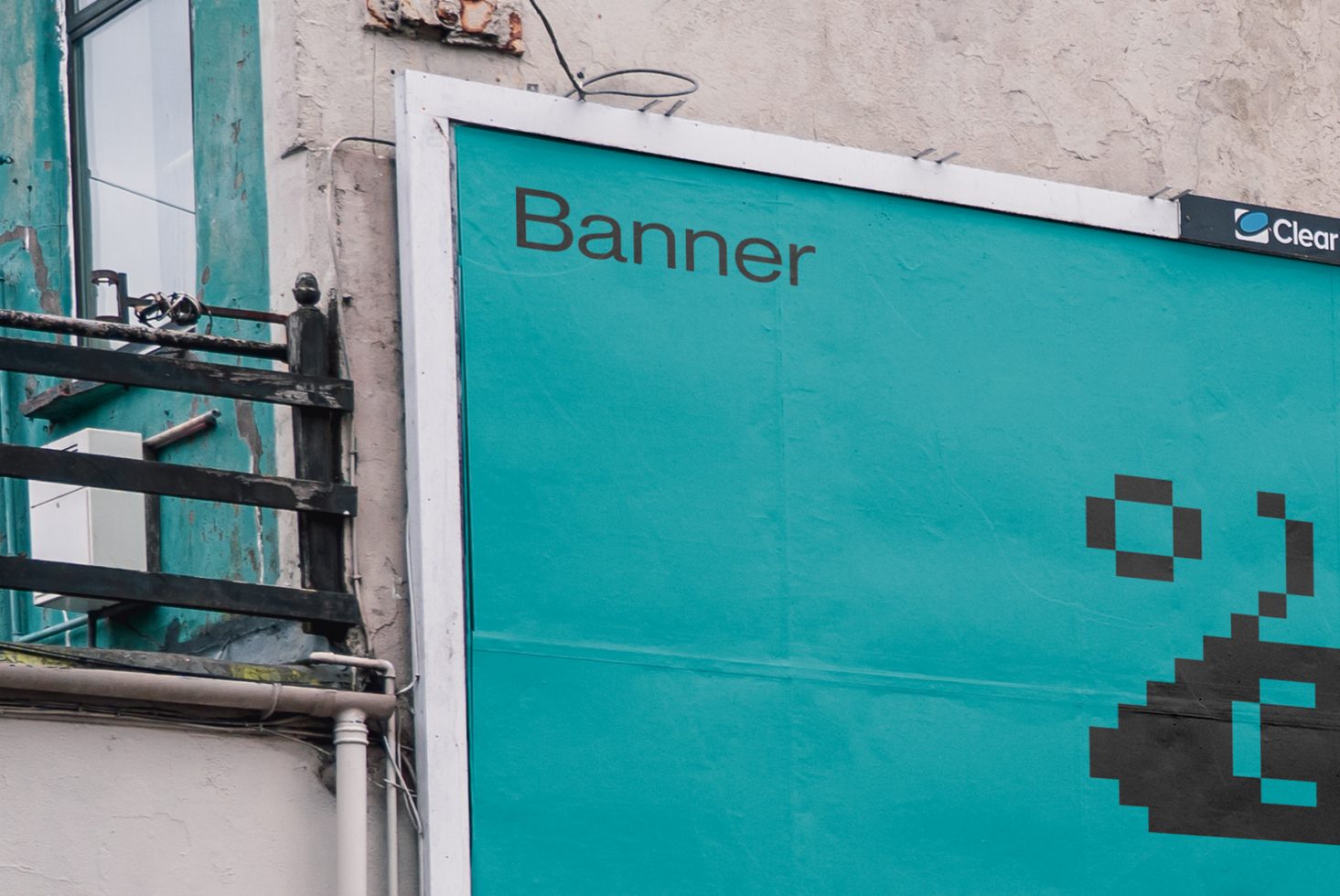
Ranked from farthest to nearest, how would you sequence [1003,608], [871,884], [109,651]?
[1003,608] → [871,884] → [109,651]

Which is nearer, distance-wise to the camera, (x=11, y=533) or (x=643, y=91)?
(x=643, y=91)

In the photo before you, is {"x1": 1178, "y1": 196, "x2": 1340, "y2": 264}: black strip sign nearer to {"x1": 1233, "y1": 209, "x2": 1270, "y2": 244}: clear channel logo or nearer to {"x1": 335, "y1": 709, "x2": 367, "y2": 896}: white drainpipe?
{"x1": 1233, "y1": 209, "x2": 1270, "y2": 244}: clear channel logo

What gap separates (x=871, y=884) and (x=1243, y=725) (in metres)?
1.82

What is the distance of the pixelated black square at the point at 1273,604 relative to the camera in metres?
9.48

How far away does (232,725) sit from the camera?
295 inches

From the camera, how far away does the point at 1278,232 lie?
9984 millimetres

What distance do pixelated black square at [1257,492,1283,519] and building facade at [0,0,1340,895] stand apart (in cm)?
132

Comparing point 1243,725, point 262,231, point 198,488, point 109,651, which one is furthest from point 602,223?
point 1243,725

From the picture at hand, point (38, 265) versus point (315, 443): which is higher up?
point (38, 265)

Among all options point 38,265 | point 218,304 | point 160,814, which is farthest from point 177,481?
point 38,265

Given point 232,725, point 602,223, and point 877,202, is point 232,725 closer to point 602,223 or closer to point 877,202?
point 602,223

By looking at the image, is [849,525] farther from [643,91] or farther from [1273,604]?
[1273,604]

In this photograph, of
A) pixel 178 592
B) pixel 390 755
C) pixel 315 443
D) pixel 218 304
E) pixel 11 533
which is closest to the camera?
pixel 178 592

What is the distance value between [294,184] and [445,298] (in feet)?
2.20
